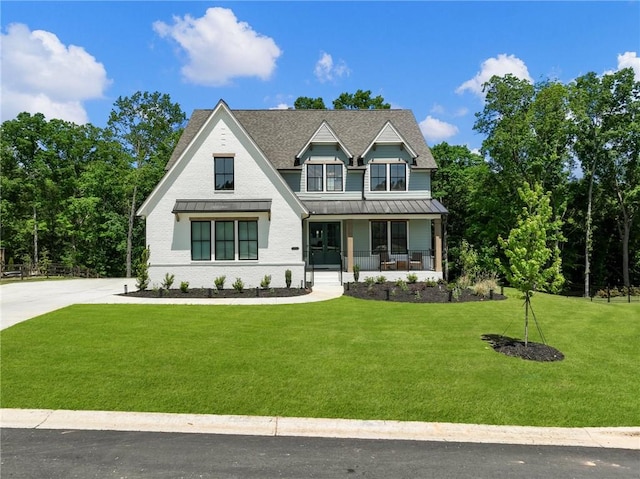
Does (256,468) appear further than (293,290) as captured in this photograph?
No

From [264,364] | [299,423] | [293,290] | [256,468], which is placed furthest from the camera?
[293,290]

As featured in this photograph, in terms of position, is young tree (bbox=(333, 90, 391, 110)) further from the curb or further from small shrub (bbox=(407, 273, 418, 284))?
the curb

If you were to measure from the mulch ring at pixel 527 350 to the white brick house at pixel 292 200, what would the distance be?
11.6 m

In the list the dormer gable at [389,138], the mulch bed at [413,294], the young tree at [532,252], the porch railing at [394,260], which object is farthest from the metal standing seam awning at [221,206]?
the young tree at [532,252]

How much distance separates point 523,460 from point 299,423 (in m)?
3.11

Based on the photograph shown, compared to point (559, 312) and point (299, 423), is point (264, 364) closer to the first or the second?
point (299, 423)

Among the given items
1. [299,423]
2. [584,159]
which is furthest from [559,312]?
[584,159]

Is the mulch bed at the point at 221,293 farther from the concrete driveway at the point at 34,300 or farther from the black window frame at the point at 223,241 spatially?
the black window frame at the point at 223,241

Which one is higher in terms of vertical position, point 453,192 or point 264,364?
point 453,192

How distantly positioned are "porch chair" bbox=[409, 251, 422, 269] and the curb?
16.9 meters

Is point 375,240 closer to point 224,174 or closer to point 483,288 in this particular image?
point 483,288

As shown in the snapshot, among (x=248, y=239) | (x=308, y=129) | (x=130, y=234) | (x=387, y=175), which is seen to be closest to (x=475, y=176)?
(x=387, y=175)

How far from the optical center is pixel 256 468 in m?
4.75

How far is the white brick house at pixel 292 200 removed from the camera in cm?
1998
